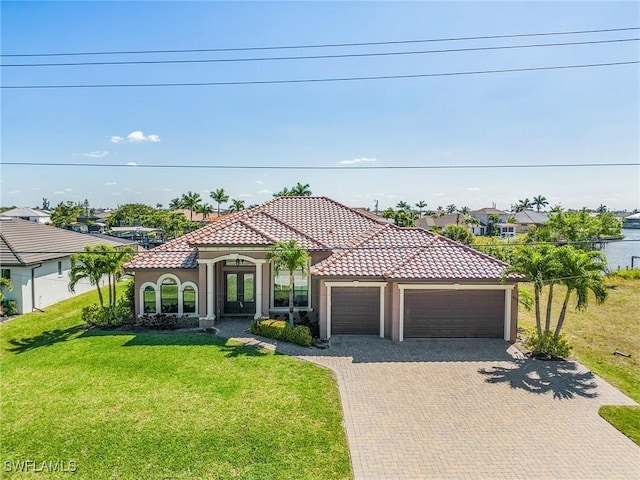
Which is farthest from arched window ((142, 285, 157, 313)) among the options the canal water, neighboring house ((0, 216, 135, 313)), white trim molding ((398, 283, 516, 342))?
the canal water

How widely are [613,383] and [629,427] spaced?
3.33m

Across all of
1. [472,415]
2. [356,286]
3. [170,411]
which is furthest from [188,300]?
[472,415]

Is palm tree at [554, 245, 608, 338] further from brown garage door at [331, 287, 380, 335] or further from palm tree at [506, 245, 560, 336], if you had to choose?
brown garage door at [331, 287, 380, 335]

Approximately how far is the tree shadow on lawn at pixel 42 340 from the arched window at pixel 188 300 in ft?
16.6

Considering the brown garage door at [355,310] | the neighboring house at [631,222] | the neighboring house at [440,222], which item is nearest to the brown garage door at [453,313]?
the brown garage door at [355,310]

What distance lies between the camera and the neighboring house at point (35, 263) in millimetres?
21922

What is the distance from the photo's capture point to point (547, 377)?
13.4 m

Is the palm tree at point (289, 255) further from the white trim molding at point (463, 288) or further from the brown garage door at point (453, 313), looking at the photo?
the brown garage door at point (453, 313)

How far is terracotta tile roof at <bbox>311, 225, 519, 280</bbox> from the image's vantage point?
16844 millimetres

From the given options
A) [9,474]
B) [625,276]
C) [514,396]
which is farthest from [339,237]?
[625,276]

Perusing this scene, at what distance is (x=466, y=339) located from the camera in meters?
17.1

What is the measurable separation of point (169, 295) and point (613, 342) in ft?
70.0

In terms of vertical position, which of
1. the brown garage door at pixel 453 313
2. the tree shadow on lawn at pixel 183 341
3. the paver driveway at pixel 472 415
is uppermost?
the brown garage door at pixel 453 313

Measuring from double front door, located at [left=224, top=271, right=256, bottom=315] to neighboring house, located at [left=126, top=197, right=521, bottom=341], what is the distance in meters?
0.05
